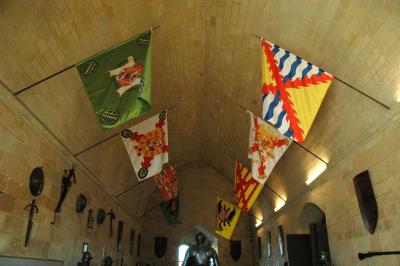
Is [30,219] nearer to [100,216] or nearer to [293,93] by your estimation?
[100,216]

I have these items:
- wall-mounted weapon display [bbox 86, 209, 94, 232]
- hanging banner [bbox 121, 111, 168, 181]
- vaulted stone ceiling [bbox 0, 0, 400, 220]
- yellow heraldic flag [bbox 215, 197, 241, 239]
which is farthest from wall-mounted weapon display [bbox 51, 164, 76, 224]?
yellow heraldic flag [bbox 215, 197, 241, 239]

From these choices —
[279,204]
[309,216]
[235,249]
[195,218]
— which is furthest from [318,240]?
[195,218]

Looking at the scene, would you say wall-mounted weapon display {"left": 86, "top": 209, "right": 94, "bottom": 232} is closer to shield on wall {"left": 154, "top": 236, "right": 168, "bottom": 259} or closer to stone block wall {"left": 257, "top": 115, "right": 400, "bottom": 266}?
stone block wall {"left": 257, "top": 115, "right": 400, "bottom": 266}

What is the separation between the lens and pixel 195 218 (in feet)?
47.0

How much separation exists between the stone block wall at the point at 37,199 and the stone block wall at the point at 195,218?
6429mm

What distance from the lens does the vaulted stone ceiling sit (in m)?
4.30

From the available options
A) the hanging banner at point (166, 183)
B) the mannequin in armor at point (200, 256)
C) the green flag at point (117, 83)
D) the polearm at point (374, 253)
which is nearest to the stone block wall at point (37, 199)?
the green flag at point (117, 83)

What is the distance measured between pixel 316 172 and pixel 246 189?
1722mm

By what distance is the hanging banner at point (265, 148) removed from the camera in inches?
235

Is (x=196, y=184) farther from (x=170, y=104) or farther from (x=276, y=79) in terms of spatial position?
(x=276, y=79)

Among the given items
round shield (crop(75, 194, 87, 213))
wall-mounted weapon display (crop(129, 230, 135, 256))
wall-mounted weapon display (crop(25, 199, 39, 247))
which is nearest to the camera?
wall-mounted weapon display (crop(25, 199, 39, 247))

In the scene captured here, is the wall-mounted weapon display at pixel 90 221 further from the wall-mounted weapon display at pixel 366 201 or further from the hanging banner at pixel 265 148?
the wall-mounted weapon display at pixel 366 201

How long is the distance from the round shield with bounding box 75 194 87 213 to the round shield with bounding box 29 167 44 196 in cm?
165

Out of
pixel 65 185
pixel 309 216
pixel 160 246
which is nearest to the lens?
pixel 65 185
